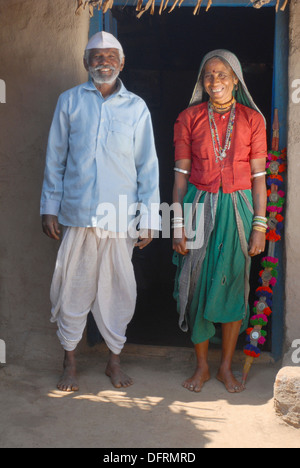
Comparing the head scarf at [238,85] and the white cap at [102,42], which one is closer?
the white cap at [102,42]

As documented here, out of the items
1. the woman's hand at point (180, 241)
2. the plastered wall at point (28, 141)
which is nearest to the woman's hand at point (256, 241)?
the woman's hand at point (180, 241)

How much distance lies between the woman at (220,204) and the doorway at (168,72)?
103 centimetres

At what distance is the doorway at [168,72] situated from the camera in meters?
5.72

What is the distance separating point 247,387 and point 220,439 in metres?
0.86

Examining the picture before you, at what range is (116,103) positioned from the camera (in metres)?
3.99

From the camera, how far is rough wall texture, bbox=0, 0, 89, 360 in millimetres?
4395

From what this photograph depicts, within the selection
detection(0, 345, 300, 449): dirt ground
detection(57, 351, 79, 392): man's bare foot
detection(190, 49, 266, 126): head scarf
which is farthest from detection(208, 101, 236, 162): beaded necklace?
detection(57, 351, 79, 392): man's bare foot

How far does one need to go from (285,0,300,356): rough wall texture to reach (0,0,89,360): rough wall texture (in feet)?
4.71

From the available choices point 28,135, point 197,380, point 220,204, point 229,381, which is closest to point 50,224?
point 28,135

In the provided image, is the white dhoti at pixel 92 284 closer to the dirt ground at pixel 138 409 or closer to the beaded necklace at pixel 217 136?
the dirt ground at pixel 138 409

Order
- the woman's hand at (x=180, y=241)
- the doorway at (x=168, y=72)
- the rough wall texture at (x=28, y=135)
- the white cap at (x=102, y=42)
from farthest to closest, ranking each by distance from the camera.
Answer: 1. the doorway at (x=168, y=72)
2. the rough wall texture at (x=28, y=135)
3. the woman's hand at (x=180, y=241)
4. the white cap at (x=102, y=42)

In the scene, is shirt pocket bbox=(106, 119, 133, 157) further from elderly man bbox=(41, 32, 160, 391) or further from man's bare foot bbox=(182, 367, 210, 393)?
man's bare foot bbox=(182, 367, 210, 393)

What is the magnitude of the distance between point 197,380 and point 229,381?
206 millimetres
